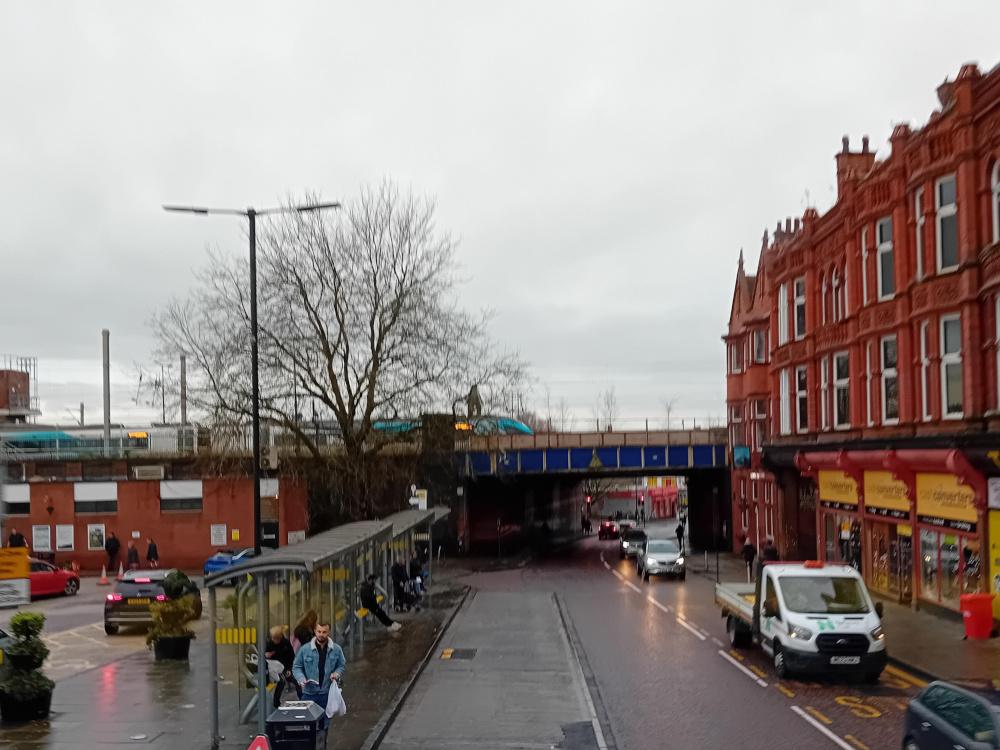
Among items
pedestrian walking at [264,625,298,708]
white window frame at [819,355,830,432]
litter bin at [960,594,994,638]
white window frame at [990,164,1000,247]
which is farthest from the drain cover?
white window frame at [819,355,830,432]

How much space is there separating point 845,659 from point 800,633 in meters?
0.77

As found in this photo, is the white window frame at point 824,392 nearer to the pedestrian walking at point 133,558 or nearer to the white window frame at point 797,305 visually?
the white window frame at point 797,305

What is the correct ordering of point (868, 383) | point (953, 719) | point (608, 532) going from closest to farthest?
point (953, 719)
point (868, 383)
point (608, 532)

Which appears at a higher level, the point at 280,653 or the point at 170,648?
the point at 280,653

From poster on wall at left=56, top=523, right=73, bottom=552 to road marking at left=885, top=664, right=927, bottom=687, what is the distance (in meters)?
33.2

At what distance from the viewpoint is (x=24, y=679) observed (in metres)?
13.0

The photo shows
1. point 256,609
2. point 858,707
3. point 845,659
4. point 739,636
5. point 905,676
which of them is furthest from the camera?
point 739,636

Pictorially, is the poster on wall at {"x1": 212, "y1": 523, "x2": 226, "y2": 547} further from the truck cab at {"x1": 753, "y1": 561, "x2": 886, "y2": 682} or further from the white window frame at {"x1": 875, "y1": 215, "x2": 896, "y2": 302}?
the truck cab at {"x1": 753, "y1": 561, "x2": 886, "y2": 682}

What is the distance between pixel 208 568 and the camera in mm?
34625

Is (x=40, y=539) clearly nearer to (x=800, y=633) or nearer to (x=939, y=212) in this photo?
(x=800, y=633)

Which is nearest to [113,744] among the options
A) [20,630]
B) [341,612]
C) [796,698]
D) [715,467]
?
[20,630]

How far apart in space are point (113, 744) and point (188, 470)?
100ft

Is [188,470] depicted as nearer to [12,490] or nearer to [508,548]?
[12,490]

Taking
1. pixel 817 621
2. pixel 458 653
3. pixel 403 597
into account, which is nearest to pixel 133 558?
pixel 403 597
